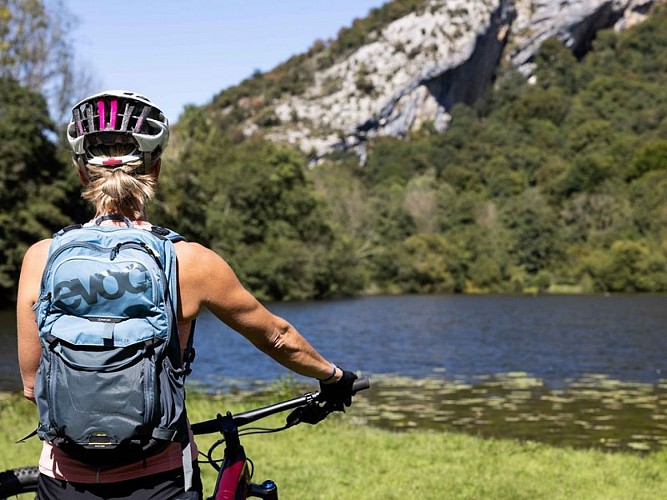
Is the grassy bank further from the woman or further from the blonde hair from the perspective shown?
the blonde hair

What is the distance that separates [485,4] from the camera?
197 m

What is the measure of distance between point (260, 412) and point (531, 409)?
15.6 m

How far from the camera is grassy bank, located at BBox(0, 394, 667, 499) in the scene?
346 inches

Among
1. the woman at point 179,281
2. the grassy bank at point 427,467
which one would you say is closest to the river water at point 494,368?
the grassy bank at point 427,467

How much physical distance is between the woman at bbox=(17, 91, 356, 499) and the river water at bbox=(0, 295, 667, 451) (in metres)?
11.9

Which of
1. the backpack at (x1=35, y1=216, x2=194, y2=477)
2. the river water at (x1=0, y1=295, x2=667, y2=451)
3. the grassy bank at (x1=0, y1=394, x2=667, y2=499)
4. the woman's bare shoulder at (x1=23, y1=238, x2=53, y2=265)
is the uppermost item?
the woman's bare shoulder at (x1=23, y1=238, x2=53, y2=265)

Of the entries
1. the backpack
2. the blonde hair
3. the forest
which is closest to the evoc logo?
the backpack

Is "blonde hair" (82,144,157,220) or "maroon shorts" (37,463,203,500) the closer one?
"maroon shorts" (37,463,203,500)

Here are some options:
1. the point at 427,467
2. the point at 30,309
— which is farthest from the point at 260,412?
the point at 427,467

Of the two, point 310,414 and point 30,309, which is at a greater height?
point 30,309

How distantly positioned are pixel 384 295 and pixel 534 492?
271 feet

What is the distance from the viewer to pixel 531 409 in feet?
60.5

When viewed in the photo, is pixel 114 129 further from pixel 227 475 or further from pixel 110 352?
pixel 227 475

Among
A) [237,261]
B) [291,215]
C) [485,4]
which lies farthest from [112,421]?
[485,4]
